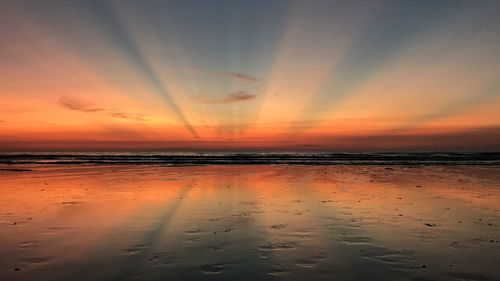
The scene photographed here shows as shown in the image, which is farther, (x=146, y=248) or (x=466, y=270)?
(x=146, y=248)

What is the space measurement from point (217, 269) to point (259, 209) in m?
7.05

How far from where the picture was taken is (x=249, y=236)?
1018 cm

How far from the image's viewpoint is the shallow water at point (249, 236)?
7344 mm

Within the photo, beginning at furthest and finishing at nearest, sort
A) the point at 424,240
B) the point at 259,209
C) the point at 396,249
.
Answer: the point at 259,209 < the point at 424,240 < the point at 396,249

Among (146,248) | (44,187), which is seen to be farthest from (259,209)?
(44,187)

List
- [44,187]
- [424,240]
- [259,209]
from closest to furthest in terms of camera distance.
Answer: [424,240] < [259,209] < [44,187]

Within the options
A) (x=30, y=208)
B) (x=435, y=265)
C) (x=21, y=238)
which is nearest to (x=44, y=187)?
(x=30, y=208)

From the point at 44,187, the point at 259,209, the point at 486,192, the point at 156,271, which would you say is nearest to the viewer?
the point at 156,271

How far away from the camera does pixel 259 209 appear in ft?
47.1

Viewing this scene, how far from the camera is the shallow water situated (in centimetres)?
734

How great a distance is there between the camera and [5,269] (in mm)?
7344

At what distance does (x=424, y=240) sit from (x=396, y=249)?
1.35m

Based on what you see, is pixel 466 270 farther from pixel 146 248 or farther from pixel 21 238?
pixel 21 238

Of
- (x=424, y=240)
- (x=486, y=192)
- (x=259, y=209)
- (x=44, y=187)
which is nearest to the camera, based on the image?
(x=424, y=240)
